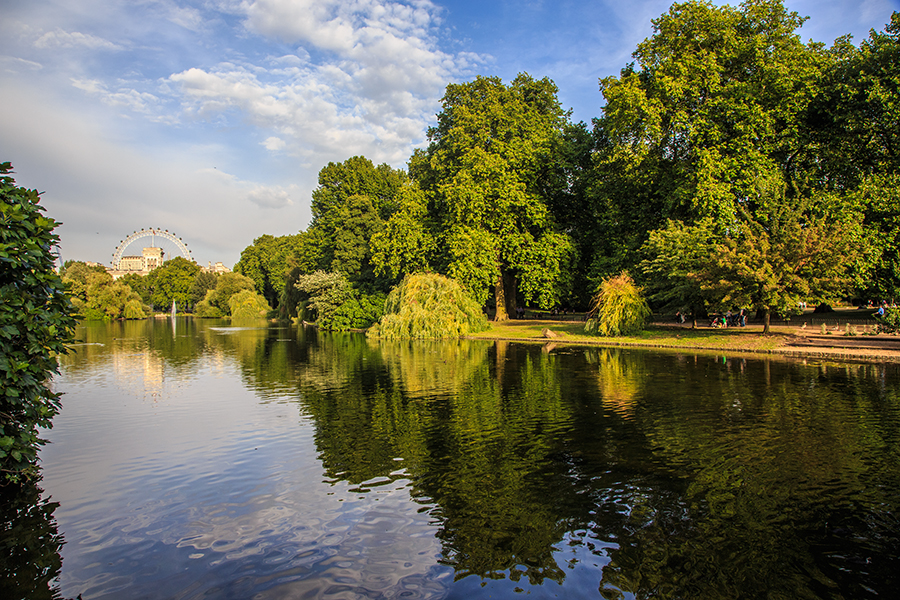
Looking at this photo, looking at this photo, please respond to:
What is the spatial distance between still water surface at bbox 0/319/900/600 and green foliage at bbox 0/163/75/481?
4.27 ft

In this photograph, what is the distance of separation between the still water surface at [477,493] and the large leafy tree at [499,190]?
81.4 feet

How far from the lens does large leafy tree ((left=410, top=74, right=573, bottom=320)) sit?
4062 cm

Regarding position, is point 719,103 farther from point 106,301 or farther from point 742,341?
point 106,301

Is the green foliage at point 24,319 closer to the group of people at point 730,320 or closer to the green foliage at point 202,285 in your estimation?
the group of people at point 730,320

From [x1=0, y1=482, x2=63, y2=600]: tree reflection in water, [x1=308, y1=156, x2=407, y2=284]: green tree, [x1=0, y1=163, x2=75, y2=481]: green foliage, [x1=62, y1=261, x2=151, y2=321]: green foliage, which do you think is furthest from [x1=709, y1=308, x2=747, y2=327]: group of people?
[x1=62, y1=261, x2=151, y2=321]: green foliage

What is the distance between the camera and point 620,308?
33312 mm

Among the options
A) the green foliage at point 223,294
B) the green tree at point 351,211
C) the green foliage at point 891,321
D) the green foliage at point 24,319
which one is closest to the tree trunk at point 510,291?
the green tree at point 351,211

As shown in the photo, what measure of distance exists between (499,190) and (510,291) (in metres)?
13.7

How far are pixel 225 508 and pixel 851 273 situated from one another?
33729 mm

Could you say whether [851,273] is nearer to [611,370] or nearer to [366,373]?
[611,370]

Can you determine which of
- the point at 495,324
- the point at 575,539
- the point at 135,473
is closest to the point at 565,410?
the point at 575,539

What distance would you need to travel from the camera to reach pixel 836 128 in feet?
106

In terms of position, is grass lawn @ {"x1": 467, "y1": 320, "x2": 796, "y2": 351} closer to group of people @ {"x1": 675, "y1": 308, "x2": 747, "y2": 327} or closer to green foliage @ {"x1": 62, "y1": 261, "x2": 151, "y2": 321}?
group of people @ {"x1": 675, "y1": 308, "x2": 747, "y2": 327}

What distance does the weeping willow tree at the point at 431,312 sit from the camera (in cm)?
3828
